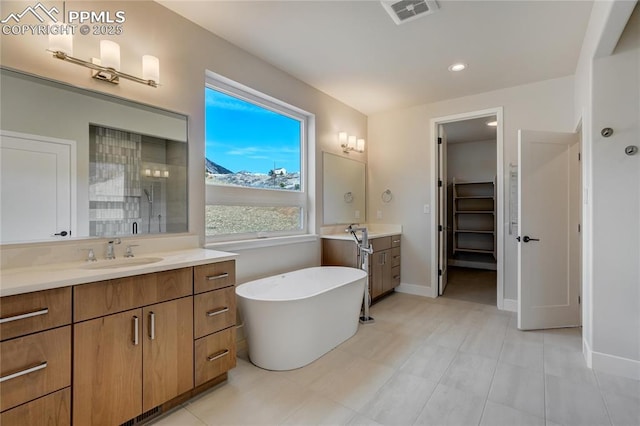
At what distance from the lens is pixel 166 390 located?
5.43 ft

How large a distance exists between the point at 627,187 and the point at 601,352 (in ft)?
3.85

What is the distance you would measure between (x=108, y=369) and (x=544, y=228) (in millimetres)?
3571

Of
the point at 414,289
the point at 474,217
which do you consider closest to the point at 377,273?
the point at 414,289

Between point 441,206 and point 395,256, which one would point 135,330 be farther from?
point 441,206

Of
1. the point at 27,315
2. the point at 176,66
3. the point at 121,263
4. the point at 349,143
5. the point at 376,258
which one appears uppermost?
the point at 176,66

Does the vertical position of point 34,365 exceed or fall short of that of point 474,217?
it falls short

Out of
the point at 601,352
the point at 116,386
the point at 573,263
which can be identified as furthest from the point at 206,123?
the point at 573,263

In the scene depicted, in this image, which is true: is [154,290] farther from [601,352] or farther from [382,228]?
[382,228]

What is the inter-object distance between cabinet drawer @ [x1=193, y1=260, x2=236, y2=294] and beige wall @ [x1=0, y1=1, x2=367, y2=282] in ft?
1.75

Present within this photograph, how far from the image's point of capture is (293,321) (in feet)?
7.12

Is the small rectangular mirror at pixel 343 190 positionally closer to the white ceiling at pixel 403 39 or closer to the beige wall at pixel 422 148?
the beige wall at pixel 422 148

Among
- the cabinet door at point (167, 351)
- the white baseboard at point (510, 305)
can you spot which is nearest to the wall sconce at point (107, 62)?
the cabinet door at point (167, 351)

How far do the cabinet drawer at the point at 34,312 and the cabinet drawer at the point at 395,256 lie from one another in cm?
339

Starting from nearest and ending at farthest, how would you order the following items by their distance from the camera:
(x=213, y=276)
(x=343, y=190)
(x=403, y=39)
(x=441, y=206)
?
(x=213, y=276), (x=403, y=39), (x=343, y=190), (x=441, y=206)
